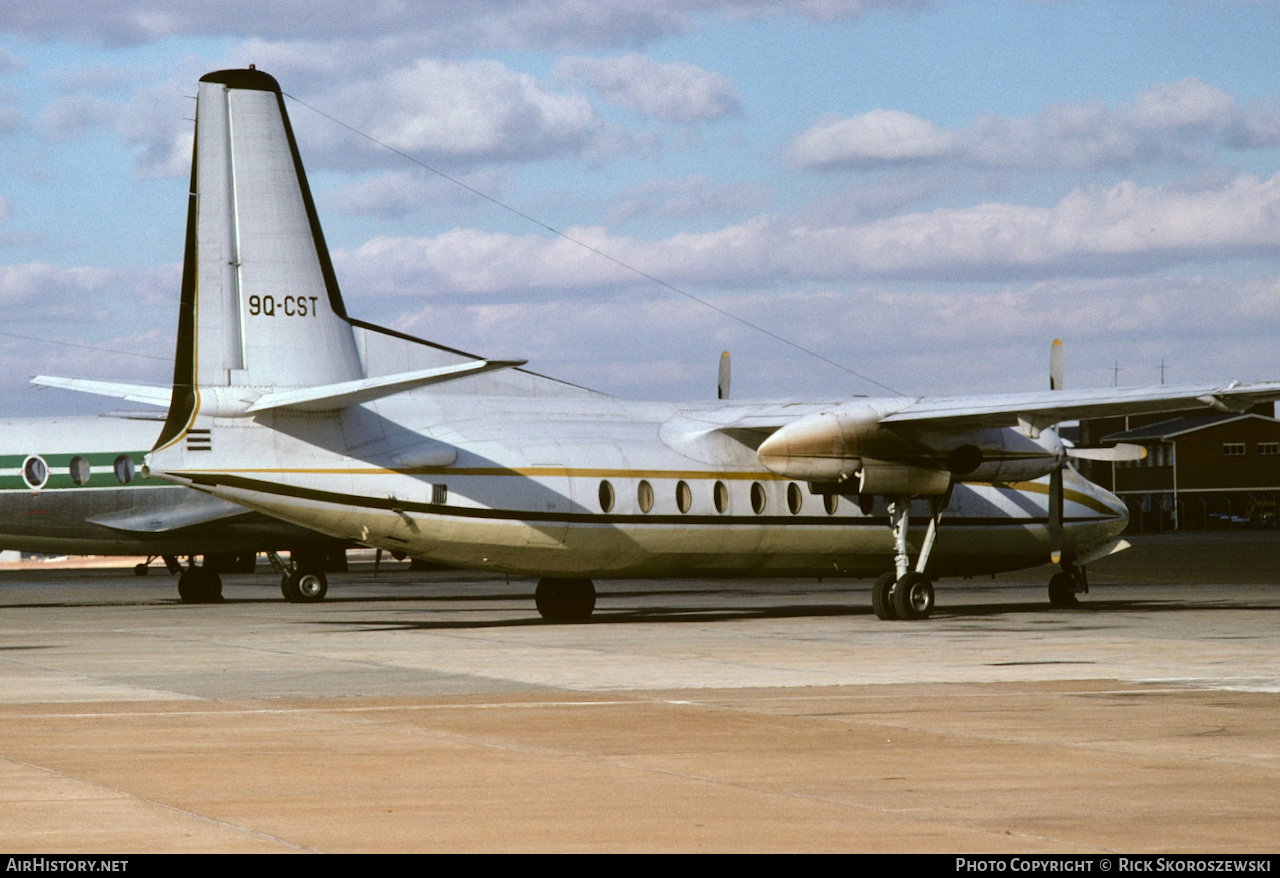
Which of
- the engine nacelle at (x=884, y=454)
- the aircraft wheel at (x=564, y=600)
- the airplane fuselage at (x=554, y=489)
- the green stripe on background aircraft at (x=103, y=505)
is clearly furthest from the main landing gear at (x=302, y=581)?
the engine nacelle at (x=884, y=454)

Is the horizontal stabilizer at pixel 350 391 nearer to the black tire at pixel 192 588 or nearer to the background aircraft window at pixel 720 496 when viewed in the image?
the background aircraft window at pixel 720 496

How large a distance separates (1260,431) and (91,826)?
11472 centimetres

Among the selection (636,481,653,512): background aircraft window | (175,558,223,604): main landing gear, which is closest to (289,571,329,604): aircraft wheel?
(175,558,223,604): main landing gear

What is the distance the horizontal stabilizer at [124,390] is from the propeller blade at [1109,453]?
18097 mm

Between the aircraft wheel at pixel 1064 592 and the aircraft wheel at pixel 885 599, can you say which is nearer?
the aircraft wheel at pixel 885 599

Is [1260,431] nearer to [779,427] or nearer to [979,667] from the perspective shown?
[779,427]

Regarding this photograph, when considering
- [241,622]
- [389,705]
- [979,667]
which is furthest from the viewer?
[241,622]

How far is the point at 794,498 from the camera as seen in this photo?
94.4 ft

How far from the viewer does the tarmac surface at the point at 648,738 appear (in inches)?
337

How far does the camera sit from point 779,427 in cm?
2788

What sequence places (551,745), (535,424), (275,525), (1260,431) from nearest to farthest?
(551,745)
(535,424)
(275,525)
(1260,431)

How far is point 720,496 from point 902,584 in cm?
356

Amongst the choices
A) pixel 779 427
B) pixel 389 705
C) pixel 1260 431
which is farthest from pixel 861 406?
pixel 1260 431

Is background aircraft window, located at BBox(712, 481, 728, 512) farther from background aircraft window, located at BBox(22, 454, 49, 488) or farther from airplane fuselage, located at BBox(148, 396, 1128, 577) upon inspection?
background aircraft window, located at BBox(22, 454, 49, 488)
